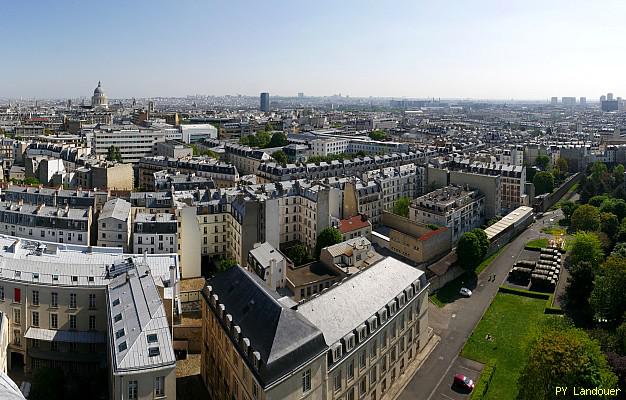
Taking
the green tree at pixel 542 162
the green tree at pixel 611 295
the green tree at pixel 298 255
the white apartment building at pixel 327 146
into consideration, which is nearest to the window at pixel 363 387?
the green tree at pixel 611 295

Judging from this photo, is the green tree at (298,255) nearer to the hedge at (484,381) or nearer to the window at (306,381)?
the hedge at (484,381)

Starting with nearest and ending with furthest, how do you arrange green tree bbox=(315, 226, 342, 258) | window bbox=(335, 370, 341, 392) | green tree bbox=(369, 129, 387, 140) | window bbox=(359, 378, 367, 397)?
window bbox=(335, 370, 341, 392)
window bbox=(359, 378, 367, 397)
green tree bbox=(315, 226, 342, 258)
green tree bbox=(369, 129, 387, 140)

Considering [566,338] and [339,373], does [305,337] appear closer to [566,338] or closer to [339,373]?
[339,373]

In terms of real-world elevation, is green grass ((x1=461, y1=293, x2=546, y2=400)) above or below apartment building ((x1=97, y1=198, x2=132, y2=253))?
below

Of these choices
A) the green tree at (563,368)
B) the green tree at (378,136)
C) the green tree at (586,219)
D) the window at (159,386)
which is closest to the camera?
the window at (159,386)

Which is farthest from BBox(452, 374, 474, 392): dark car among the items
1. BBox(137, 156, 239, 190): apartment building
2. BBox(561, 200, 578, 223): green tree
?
BBox(561, 200, 578, 223): green tree

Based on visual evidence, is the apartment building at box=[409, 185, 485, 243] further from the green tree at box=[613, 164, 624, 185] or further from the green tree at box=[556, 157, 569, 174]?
the green tree at box=[556, 157, 569, 174]
